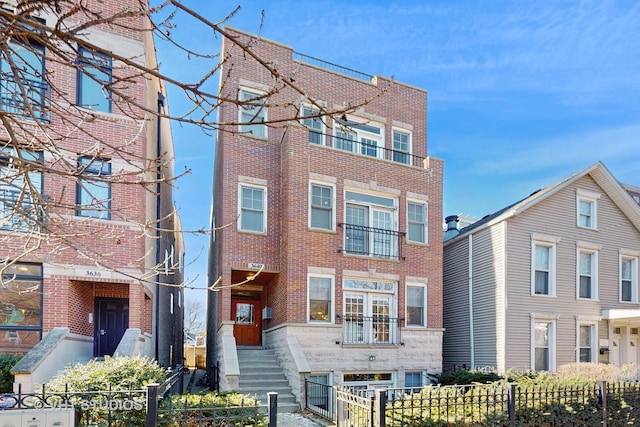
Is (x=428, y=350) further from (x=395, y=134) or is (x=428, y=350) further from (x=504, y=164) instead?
(x=504, y=164)

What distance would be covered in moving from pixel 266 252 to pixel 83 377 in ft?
22.8

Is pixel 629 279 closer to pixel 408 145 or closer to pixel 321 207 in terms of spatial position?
pixel 408 145

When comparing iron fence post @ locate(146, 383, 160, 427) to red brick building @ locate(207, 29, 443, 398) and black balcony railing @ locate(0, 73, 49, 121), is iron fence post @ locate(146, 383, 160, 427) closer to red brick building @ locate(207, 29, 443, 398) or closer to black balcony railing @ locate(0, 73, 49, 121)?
black balcony railing @ locate(0, 73, 49, 121)

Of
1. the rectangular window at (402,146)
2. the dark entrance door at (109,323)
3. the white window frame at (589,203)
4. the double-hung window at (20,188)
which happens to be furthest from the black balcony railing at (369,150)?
the double-hung window at (20,188)

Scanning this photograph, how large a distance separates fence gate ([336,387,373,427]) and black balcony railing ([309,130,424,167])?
28.5ft

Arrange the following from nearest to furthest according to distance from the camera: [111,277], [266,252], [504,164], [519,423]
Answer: [519,423], [111,277], [266,252], [504,164]

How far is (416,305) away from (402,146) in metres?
5.67

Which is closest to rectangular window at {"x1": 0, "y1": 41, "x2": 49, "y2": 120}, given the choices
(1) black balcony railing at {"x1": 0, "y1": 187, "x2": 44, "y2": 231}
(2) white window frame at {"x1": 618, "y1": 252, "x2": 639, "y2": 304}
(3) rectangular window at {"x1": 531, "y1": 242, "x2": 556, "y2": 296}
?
(1) black balcony railing at {"x1": 0, "y1": 187, "x2": 44, "y2": 231}

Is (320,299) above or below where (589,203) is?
below

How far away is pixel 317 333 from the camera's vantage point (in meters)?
13.1

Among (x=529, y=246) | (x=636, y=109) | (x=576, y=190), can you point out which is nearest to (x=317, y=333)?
(x=529, y=246)

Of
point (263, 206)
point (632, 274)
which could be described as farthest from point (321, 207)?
point (632, 274)


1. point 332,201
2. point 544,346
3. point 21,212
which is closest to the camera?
point 21,212

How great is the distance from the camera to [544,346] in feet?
53.3
